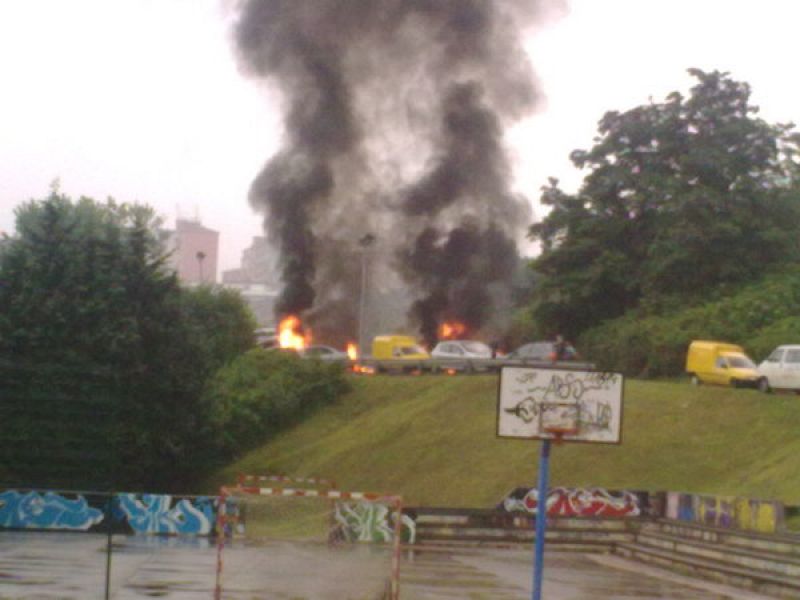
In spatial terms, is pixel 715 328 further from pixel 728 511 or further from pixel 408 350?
pixel 728 511

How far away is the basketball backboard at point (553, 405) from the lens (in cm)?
1677

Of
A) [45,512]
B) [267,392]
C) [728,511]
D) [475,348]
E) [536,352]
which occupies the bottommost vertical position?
[45,512]

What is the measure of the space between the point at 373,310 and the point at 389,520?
6397 cm

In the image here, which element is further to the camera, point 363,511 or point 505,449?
point 505,449

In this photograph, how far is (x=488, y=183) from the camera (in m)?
91.7

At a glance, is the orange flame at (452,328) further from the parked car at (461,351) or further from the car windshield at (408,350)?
the car windshield at (408,350)

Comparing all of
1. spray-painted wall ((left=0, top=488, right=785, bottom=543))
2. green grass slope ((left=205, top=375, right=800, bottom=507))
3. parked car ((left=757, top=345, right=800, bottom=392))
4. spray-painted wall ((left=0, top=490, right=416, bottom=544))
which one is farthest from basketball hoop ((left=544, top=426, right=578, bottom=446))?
parked car ((left=757, top=345, right=800, bottom=392))

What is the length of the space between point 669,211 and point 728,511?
37521 mm

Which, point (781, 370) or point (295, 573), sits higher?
point (781, 370)

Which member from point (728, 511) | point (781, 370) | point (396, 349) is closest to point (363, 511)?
point (728, 511)

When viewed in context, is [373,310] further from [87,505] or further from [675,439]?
[87,505]

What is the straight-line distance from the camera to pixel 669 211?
7312 centimetres

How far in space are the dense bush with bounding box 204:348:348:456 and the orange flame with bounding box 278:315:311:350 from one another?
14758mm

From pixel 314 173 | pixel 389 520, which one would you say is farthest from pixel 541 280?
pixel 389 520
